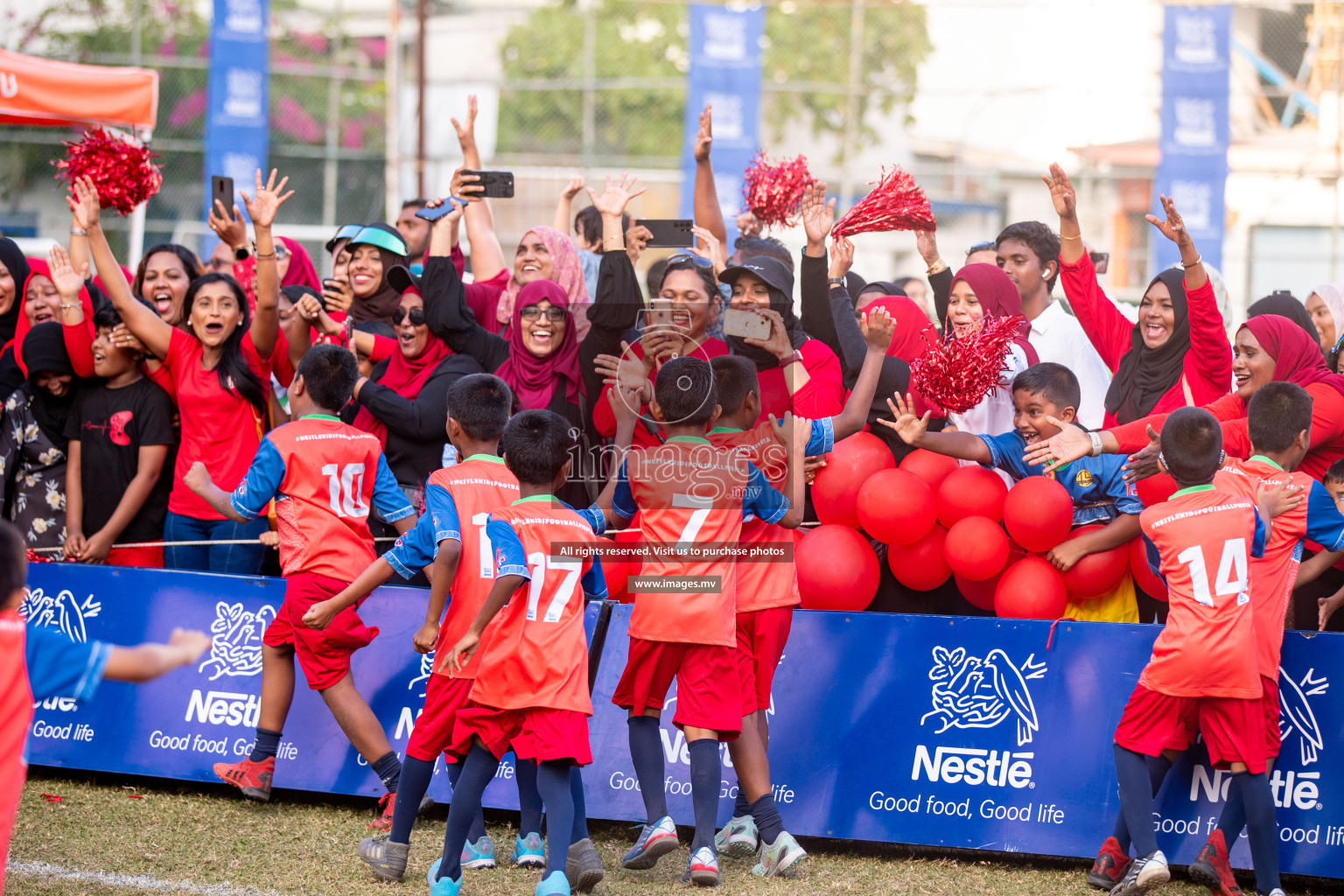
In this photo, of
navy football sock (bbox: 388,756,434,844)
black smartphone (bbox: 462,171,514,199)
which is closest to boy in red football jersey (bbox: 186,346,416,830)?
navy football sock (bbox: 388,756,434,844)

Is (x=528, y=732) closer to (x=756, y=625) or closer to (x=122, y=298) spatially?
(x=756, y=625)

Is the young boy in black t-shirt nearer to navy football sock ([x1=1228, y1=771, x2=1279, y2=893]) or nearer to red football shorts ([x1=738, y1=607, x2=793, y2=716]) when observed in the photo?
red football shorts ([x1=738, y1=607, x2=793, y2=716])

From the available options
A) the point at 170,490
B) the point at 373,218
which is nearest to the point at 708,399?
the point at 170,490

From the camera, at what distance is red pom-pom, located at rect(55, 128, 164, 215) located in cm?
672

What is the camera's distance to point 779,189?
6.64 meters

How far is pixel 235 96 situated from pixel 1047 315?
14.2 m

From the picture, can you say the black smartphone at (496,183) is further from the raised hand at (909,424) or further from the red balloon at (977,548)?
the red balloon at (977,548)

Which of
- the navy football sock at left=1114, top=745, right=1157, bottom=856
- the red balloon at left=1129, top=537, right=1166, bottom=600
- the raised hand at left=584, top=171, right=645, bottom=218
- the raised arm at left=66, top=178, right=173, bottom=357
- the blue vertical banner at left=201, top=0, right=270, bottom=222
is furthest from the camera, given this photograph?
the blue vertical banner at left=201, top=0, right=270, bottom=222

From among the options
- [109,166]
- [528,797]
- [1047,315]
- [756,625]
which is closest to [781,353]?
[756,625]

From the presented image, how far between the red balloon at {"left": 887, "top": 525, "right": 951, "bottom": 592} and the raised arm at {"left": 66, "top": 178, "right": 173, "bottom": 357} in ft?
12.1

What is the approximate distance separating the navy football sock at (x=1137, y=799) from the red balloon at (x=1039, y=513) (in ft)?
2.96

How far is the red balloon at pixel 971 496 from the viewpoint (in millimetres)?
5250

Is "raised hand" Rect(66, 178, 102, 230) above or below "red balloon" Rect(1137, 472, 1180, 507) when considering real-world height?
above

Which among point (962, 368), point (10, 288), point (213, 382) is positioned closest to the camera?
point (962, 368)
